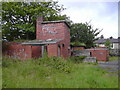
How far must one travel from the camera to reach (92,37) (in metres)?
20.9

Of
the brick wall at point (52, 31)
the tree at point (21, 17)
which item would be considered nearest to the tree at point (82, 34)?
the tree at point (21, 17)

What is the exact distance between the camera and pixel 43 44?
958cm

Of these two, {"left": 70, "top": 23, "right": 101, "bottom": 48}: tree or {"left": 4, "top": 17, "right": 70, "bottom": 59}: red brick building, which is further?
{"left": 70, "top": 23, "right": 101, "bottom": 48}: tree

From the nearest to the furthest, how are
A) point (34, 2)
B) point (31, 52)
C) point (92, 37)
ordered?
point (31, 52) < point (34, 2) < point (92, 37)

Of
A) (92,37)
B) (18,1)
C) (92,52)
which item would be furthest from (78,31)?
(18,1)

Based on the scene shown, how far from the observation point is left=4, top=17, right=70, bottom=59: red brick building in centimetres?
959

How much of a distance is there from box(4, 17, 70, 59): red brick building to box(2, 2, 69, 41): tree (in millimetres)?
3015

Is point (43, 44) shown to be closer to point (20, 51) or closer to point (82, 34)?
point (20, 51)

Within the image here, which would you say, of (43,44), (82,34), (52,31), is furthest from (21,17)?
(82,34)

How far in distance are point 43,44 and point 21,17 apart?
920 cm

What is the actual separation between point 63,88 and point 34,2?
49.6 feet

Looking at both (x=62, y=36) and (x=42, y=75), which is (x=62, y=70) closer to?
(x=42, y=75)

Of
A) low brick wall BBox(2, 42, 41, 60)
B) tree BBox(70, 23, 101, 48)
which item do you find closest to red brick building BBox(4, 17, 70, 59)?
low brick wall BBox(2, 42, 41, 60)

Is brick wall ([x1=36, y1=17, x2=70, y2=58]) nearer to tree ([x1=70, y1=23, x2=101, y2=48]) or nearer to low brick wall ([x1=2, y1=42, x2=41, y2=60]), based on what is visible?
low brick wall ([x1=2, y1=42, x2=41, y2=60])
